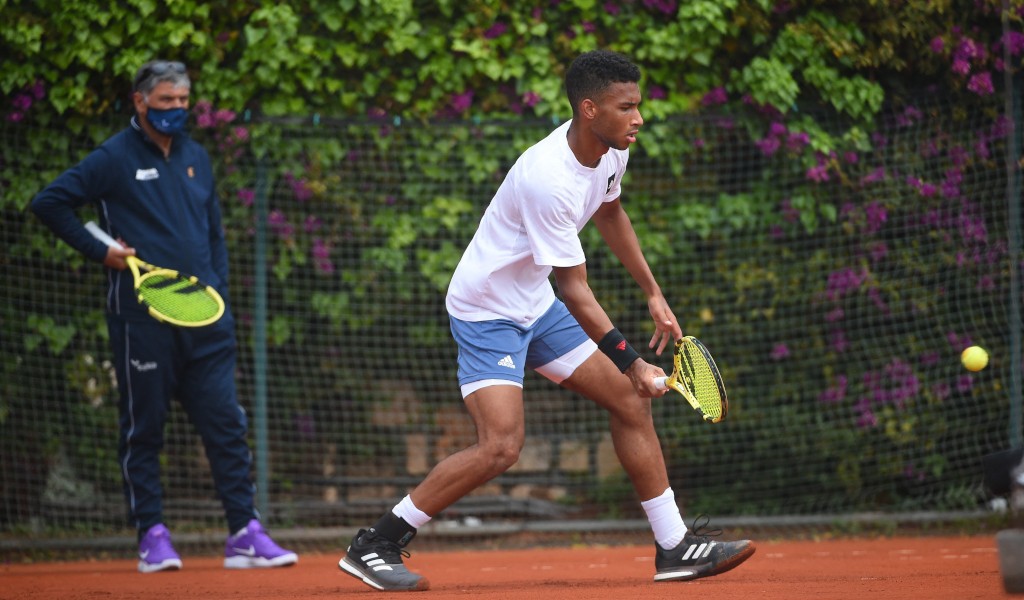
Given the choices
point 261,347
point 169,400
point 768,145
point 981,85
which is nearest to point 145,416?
point 169,400

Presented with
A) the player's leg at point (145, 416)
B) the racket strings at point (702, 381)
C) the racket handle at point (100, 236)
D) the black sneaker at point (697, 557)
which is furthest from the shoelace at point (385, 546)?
the racket handle at point (100, 236)

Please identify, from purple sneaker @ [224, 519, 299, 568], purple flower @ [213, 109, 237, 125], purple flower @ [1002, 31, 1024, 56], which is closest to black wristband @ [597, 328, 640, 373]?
purple sneaker @ [224, 519, 299, 568]

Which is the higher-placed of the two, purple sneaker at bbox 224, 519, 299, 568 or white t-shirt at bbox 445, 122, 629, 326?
white t-shirt at bbox 445, 122, 629, 326

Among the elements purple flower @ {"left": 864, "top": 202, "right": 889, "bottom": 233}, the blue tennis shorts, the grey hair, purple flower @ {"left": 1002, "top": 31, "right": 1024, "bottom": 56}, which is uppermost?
purple flower @ {"left": 1002, "top": 31, "right": 1024, "bottom": 56}

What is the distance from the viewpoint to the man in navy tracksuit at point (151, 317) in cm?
641

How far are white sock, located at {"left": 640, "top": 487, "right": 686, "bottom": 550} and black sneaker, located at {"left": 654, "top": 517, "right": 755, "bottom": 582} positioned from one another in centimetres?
2

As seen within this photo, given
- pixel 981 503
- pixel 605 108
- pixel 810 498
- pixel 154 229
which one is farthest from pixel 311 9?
pixel 981 503

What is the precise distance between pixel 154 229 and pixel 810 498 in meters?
4.20

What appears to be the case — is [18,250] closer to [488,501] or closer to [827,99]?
[488,501]

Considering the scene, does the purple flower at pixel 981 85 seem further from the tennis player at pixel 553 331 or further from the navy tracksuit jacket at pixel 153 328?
the navy tracksuit jacket at pixel 153 328

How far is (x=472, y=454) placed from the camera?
5121 millimetres

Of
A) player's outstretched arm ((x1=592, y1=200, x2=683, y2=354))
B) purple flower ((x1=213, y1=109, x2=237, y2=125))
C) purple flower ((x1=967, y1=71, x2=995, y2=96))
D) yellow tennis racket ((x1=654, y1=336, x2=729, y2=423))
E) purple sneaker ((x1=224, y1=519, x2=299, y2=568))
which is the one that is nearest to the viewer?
yellow tennis racket ((x1=654, y1=336, x2=729, y2=423))

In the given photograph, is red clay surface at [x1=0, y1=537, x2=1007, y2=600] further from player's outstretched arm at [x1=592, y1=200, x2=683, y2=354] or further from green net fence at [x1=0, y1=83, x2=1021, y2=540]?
player's outstretched arm at [x1=592, y1=200, x2=683, y2=354]

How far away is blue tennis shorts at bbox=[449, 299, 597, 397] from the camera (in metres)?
5.15
